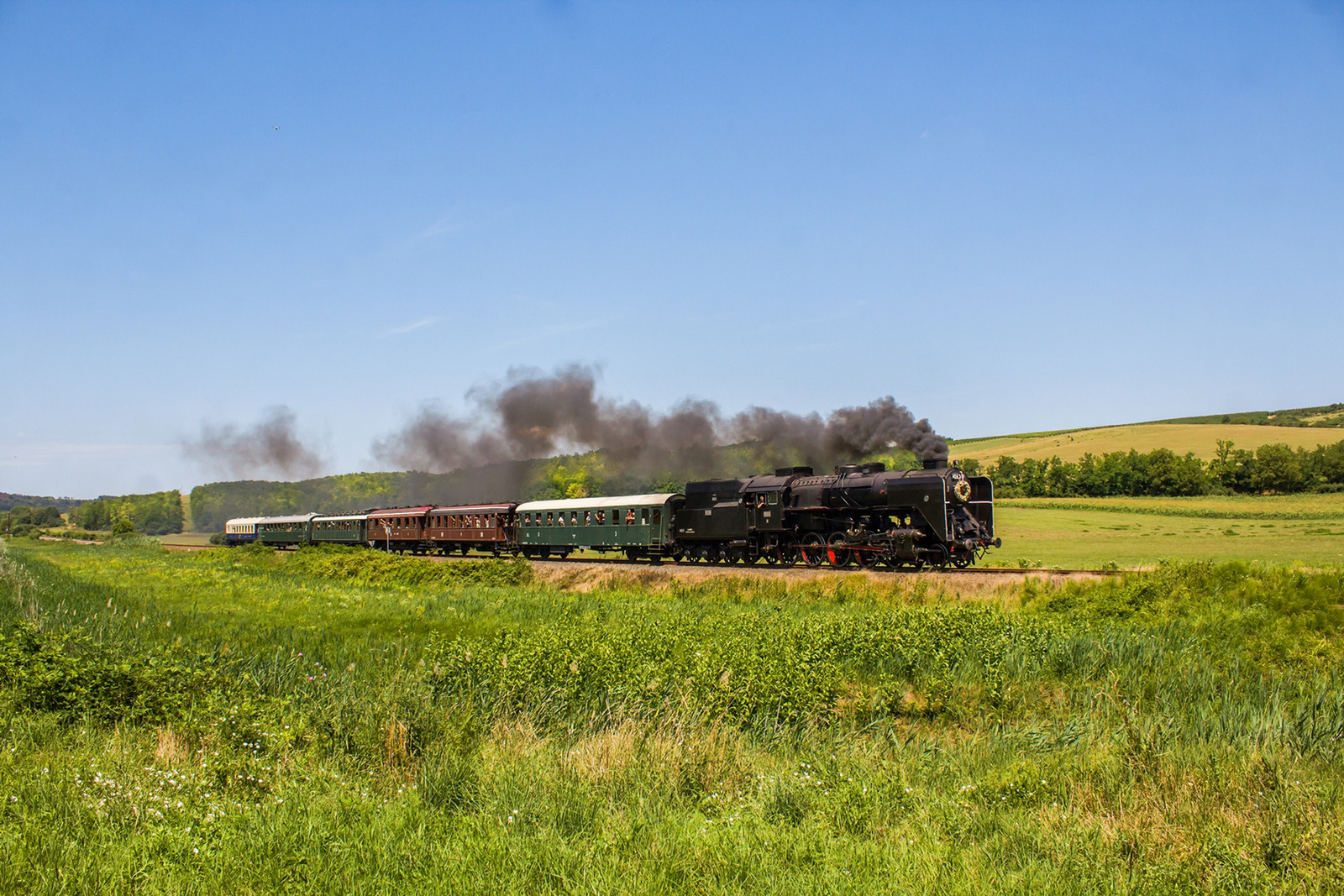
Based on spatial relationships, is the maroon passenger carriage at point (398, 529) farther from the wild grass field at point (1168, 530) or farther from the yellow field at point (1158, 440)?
the yellow field at point (1158, 440)

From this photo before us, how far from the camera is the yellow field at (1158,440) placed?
91062mm

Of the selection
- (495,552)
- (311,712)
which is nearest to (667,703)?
(311,712)

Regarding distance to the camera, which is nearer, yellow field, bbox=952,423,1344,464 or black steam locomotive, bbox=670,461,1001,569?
black steam locomotive, bbox=670,461,1001,569

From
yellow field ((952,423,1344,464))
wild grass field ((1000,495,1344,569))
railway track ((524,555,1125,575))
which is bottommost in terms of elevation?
wild grass field ((1000,495,1344,569))

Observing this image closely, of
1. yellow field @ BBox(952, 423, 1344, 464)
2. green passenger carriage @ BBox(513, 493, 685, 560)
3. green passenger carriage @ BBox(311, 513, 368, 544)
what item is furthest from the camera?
yellow field @ BBox(952, 423, 1344, 464)

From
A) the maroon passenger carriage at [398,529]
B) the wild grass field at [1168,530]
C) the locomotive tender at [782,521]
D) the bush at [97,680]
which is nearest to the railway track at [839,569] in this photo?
the locomotive tender at [782,521]

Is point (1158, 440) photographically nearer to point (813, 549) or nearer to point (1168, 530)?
point (1168, 530)

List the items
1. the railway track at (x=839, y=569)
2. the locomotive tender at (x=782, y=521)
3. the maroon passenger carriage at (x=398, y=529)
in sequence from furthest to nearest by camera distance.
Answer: the maroon passenger carriage at (x=398, y=529)
the locomotive tender at (x=782, y=521)
the railway track at (x=839, y=569)

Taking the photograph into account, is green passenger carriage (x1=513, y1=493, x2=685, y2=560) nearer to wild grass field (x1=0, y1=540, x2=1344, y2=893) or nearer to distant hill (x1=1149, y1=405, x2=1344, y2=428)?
wild grass field (x1=0, y1=540, x2=1344, y2=893)

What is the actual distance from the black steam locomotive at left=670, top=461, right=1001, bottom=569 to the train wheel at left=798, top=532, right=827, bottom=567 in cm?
3

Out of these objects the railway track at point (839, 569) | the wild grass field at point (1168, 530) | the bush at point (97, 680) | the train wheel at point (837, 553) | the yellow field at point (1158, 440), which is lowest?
the wild grass field at point (1168, 530)

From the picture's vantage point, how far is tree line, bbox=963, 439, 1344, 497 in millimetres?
71375

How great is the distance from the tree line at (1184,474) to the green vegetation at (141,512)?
131 m

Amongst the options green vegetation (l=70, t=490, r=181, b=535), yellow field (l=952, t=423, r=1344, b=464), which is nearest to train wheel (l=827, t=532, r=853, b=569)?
yellow field (l=952, t=423, r=1344, b=464)
